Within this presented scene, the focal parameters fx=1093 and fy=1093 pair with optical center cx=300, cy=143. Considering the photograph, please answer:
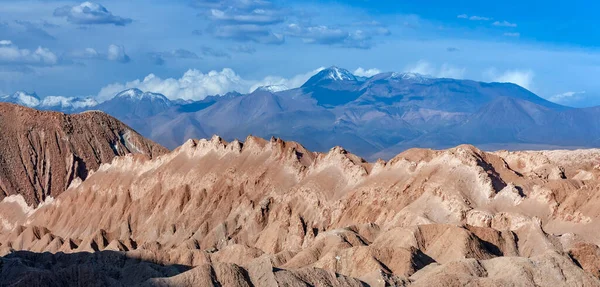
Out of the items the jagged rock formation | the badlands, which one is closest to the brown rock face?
the badlands

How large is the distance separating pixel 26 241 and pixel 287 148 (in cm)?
3584

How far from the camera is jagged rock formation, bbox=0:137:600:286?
264ft

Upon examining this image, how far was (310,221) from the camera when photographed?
388 feet

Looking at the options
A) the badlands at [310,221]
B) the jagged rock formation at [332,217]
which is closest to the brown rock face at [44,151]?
the badlands at [310,221]

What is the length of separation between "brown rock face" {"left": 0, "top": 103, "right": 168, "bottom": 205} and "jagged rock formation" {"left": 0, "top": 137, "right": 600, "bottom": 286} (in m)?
11.0

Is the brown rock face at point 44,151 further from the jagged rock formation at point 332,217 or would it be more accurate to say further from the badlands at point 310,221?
the jagged rock formation at point 332,217

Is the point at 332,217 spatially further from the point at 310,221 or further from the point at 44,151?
the point at 44,151

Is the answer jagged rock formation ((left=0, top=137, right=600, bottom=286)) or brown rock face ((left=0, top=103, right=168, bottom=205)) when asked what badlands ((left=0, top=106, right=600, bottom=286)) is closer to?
jagged rock formation ((left=0, top=137, right=600, bottom=286))

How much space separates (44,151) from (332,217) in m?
81.9

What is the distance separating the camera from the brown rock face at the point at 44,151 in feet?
584

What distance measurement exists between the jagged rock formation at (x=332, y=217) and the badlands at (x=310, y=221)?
0.18 metres

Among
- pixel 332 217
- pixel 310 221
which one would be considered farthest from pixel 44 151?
pixel 332 217

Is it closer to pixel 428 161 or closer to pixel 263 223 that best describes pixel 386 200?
pixel 428 161

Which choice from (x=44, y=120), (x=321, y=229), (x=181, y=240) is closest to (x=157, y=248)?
(x=181, y=240)
